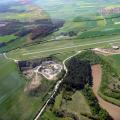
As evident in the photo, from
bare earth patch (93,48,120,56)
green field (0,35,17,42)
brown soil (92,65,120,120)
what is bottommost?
brown soil (92,65,120,120)

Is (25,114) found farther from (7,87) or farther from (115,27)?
(115,27)

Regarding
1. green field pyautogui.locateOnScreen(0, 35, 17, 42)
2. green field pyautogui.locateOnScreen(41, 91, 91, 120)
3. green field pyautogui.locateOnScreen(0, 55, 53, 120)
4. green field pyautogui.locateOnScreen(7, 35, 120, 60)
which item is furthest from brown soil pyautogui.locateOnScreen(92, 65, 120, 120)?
green field pyautogui.locateOnScreen(0, 35, 17, 42)

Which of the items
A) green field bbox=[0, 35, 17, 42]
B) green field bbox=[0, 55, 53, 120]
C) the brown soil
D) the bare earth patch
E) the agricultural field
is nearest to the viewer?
the brown soil

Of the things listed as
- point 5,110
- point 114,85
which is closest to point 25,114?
point 5,110

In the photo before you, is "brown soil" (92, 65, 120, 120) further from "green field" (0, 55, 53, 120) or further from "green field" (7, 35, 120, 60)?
→ "green field" (7, 35, 120, 60)

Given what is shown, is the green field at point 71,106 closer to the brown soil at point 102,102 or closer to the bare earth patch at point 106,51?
the brown soil at point 102,102

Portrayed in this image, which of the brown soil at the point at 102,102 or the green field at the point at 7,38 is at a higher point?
the green field at the point at 7,38

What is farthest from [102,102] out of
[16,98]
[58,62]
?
[58,62]

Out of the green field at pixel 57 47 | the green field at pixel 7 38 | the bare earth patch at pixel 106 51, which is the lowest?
the bare earth patch at pixel 106 51

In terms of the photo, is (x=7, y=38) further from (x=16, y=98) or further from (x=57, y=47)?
(x=16, y=98)

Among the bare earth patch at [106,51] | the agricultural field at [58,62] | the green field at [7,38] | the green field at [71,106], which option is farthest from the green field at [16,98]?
the green field at [7,38]

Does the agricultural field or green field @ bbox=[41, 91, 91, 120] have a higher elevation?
the agricultural field
